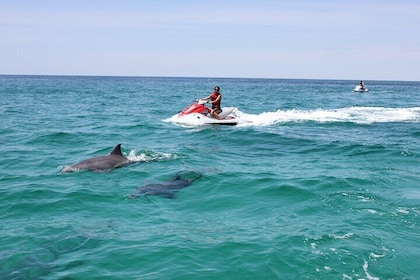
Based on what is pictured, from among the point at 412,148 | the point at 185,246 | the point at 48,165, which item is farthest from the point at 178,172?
the point at 412,148

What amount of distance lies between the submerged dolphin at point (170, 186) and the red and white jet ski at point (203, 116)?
41.5ft

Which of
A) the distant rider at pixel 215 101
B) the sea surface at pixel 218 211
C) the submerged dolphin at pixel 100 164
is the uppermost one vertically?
the distant rider at pixel 215 101

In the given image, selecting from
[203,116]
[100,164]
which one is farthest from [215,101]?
[100,164]

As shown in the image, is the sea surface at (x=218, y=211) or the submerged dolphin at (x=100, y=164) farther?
the submerged dolphin at (x=100, y=164)

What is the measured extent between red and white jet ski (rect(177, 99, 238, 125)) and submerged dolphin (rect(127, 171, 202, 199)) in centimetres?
1265

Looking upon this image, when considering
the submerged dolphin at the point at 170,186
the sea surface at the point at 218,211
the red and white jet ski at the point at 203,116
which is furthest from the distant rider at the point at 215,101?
the submerged dolphin at the point at 170,186

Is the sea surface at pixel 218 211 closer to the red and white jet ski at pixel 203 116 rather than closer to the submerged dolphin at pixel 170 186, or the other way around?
the submerged dolphin at pixel 170 186

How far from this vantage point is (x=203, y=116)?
27812 millimetres

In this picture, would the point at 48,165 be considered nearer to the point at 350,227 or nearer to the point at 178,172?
the point at 178,172

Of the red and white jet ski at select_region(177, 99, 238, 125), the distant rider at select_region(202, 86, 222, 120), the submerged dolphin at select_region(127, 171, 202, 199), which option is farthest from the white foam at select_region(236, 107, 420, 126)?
the submerged dolphin at select_region(127, 171, 202, 199)

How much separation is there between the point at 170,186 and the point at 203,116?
1499 centimetres

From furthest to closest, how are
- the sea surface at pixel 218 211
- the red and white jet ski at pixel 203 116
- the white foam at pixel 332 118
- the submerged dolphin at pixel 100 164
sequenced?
the white foam at pixel 332 118, the red and white jet ski at pixel 203 116, the submerged dolphin at pixel 100 164, the sea surface at pixel 218 211

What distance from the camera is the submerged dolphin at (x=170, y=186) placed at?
12.4 metres

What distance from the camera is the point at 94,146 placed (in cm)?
2009
